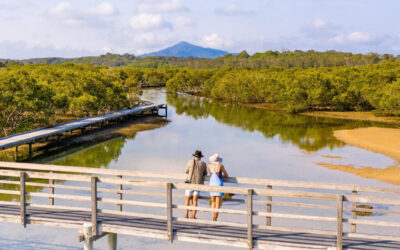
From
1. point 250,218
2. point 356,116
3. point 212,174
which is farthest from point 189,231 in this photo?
point 356,116

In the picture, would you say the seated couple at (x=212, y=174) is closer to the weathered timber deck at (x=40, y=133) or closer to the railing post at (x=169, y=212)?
the railing post at (x=169, y=212)

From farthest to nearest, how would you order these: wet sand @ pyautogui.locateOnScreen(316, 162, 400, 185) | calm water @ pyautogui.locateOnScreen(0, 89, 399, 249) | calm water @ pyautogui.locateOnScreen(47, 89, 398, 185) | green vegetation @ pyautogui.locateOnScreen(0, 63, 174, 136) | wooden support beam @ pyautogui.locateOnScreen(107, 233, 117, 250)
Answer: green vegetation @ pyautogui.locateOnScreen(0, 63, 174, 136)
calm water @ pyautogui.locateOnScreen(47, 89, 398, 185)
wet sand @ pyautogui.locateOnScreen(316, 162, 400, 185)
calm water @ pyautogui.locateOnScreen(0, 89, 399, 249)
wooden support beam @ pyautogui.locateOnScreen(107, 233, 117, 250)

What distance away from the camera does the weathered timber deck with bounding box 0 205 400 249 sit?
22.6 feet

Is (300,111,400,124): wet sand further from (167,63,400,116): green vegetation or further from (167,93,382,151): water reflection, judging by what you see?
(167,93,382,151): water reflection

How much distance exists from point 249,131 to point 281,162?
11543 mm

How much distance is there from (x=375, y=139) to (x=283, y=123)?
10.4 metres

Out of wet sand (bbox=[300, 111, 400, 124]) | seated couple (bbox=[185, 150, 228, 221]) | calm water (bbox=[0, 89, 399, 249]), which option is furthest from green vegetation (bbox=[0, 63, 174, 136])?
wet sand (bbox=[300, 111, 400, 124])

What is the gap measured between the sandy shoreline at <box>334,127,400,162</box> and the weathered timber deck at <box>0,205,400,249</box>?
1860 cm

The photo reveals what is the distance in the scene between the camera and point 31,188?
16.7 metres

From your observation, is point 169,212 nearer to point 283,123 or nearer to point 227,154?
point 227,154

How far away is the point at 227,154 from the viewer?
78.7ft

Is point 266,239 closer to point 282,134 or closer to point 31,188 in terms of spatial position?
point 31,188

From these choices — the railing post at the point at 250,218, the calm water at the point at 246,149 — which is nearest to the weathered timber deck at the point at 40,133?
the calm water at the point at 246,149

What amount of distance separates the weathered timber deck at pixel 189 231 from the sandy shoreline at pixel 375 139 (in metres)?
18.6
